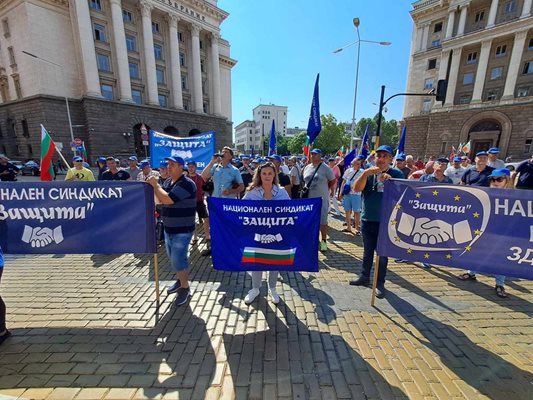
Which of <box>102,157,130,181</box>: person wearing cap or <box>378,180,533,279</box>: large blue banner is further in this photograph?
<box>102,157,130,181</box>: person wearing cap

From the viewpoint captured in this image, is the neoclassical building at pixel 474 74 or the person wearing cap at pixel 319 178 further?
the neoclassical building at pixel 474 74

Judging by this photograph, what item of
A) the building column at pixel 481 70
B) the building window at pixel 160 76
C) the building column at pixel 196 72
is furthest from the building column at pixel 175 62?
the building column at pixel 481 70

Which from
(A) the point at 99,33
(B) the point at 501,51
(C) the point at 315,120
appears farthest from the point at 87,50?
(B) the point at 501,51

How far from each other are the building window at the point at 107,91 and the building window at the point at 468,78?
47.0 metres

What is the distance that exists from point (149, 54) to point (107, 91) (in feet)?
24.5

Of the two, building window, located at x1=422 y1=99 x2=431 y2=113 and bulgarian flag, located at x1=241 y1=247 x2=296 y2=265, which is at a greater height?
building window, located at x1=422 y1=99 x2=431 y2=113

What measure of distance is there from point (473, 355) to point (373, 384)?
130 cm

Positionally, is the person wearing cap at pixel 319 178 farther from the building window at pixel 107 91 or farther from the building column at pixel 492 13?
the building column at pixel 492 13

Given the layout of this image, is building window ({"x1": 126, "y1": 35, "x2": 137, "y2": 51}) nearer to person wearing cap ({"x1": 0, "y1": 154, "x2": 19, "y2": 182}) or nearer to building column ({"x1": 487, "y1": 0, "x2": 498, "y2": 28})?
person wearing cap ({"x1": 0, "y1": 154, "x2": 19, "y2": 182})

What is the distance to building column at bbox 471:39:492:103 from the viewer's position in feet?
99.5

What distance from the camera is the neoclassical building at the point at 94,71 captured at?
1075 inches

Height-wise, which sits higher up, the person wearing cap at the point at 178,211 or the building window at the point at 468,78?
the building window at the point at 468,78

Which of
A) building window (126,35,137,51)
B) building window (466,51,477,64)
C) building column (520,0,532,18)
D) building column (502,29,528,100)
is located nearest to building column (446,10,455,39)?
building window (466,51,477,64)

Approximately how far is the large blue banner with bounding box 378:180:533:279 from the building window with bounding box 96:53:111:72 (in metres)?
38.3
